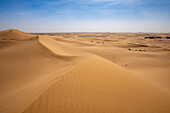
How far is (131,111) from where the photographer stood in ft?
7.86

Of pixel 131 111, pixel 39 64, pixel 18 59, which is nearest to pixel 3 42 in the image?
pixel 18 59

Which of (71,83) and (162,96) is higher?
(71,83)

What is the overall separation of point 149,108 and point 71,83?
6.80ft

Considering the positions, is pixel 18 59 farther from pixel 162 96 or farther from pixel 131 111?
pixel 162 96

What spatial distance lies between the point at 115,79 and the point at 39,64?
14.7ft

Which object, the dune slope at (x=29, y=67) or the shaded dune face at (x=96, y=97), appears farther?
the dune slope at (x=29, y=67)

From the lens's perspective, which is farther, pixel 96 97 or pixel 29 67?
pixel 29 67

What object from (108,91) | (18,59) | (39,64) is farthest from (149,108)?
(18,59)

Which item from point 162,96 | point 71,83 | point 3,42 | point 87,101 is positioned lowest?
point 162,96

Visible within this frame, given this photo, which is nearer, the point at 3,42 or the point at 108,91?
the point at 108,91

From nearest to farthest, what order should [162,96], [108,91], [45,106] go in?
[45,106] → [108,91] → [162,96]

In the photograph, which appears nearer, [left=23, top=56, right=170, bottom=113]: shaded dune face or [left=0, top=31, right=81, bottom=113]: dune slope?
[left=23, top=56, right=170, bottom=113]: shaded dune face

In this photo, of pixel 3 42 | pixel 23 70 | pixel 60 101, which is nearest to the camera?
pixel 60 101

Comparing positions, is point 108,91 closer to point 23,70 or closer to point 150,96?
point 150,96
